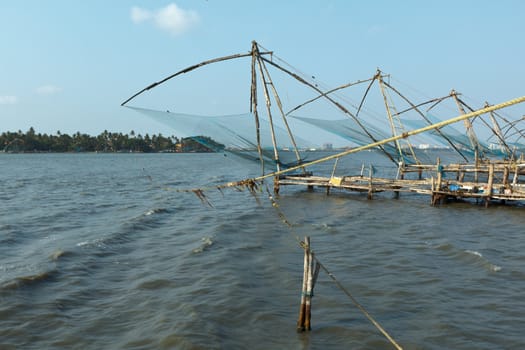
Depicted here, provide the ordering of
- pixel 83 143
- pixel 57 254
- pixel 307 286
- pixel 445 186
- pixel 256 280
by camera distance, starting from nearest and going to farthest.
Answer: pixel 307 286 → pixel 256 280 → pixel 57 254 → pixel 445 186 → pixel 83 143

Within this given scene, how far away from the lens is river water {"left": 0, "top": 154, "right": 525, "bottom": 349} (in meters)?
5.35

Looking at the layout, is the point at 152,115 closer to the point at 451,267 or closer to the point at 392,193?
the point at 451,267

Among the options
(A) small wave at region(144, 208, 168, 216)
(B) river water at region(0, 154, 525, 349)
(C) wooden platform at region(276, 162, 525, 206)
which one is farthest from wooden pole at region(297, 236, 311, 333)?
(C) wooden platform at region(276, 162, 525, 206)

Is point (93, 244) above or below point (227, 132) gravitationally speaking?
below

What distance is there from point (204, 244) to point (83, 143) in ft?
419

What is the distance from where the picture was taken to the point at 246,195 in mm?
19875

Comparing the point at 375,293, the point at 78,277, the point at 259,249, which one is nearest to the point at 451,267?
the point at 375,293

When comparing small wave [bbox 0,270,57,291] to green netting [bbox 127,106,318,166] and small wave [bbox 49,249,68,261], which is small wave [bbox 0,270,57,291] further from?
green netting [bbox 127,106,318,166]

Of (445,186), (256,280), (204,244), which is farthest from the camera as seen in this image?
(445,186)

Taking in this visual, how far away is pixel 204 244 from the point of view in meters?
10.1

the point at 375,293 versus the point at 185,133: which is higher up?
the point at 185,133

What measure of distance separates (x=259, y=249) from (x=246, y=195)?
1031 centimetres

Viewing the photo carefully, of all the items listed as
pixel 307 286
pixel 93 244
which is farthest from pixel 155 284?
pixel 93 244

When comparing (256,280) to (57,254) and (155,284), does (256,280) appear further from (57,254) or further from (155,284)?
(57,254)
